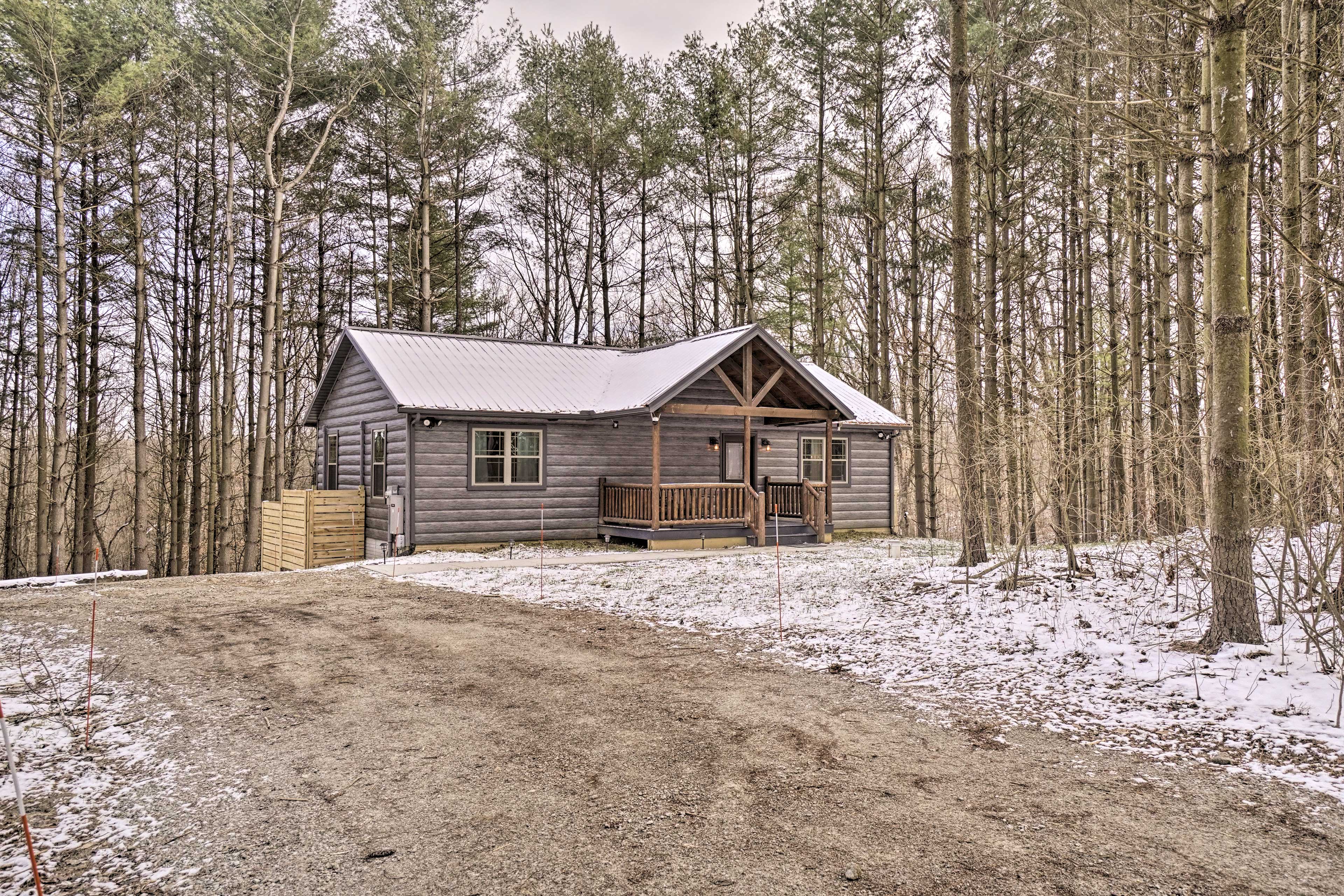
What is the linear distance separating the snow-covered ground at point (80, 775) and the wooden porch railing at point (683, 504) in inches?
431

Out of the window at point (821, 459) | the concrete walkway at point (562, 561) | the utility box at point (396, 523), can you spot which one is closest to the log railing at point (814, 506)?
the concrete walkway at point (562, 561)

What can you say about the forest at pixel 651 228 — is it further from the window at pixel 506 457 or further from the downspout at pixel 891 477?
the window at pixel 506 457

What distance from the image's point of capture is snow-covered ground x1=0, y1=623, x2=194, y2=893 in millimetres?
3477

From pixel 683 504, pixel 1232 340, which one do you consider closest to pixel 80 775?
pixel 1232 340

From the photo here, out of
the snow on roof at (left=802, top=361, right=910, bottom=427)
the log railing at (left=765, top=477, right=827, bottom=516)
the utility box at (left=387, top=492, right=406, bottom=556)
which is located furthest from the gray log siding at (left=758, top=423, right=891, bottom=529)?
the utility box at (left=387, top=492, right=406, bottom=556)

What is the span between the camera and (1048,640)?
7.49m

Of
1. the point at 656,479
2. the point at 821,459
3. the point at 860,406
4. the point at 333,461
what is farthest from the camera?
the point at 860,406

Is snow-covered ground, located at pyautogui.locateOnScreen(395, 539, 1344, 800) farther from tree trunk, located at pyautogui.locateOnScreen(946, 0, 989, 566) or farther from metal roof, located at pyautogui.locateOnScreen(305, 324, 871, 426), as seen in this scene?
metal roof, located at pyautogui.locateOnScreen(305, 324, 871, 426)

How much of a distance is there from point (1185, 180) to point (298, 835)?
12.3 m

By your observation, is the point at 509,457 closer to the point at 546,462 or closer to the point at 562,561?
the point at 546,462

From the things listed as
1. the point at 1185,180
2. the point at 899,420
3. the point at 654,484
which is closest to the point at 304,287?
the point at 654,484

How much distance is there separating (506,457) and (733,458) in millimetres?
6123

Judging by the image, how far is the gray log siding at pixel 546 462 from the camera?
16.6 metres

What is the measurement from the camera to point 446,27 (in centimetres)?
2312
